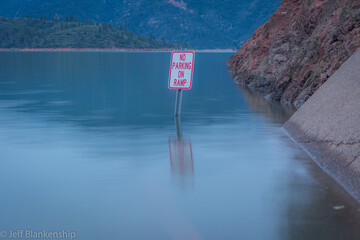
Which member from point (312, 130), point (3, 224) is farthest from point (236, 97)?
point (3, 224)

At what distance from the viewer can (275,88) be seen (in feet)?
69.9

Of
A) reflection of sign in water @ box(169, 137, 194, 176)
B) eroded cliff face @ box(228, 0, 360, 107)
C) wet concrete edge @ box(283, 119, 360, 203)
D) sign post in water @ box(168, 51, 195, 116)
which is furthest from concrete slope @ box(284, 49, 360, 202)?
eroded cliff face @ box(228, 0, 360, 107)

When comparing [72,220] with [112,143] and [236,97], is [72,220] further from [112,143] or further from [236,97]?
[236,97]

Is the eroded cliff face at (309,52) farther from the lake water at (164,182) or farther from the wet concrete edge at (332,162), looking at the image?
the wet concrete edge at (332,162)

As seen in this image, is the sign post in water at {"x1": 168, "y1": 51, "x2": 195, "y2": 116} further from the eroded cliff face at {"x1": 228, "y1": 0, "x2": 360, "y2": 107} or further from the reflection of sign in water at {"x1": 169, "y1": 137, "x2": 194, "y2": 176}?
the eroded cliff face at {"x1": 228, "y1": 0, "x2": 360, "y2": 107}

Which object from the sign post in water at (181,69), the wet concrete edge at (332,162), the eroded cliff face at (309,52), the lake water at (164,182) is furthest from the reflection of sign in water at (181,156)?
the eroded cliff face at (309,52)

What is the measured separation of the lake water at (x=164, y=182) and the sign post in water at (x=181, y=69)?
1.02 meters

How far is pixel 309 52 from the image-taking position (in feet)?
67.4

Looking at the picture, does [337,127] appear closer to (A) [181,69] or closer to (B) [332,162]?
(B) [332,162]

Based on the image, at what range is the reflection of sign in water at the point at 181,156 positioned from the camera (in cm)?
871

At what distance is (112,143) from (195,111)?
6.56 metres

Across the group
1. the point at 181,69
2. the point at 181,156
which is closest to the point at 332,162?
the point at 181,156

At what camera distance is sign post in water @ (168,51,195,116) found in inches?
546

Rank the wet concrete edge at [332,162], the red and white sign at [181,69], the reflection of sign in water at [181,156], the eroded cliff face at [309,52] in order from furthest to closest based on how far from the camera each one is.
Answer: the eroded cliff face at [309,52] → the red and white sign at [181,69] → the reflection of sign in water at [181,156] → the wet concrete edge at [332,162]
